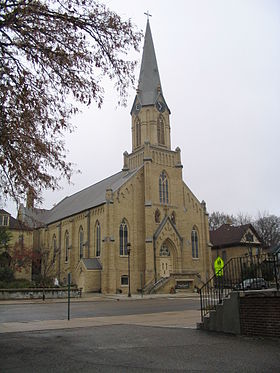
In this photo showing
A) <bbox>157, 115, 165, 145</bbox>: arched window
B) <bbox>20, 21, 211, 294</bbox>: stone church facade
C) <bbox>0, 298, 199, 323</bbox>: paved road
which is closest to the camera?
<bbox>0, 298, 199, 323</bbox>: paved road

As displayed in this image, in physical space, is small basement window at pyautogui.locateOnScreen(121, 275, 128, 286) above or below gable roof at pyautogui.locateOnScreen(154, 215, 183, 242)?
below

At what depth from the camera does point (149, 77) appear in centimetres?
5316

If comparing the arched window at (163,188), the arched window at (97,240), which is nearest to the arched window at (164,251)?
the arched window at (163,188)

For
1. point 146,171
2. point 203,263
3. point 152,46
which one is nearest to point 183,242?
point 203,263

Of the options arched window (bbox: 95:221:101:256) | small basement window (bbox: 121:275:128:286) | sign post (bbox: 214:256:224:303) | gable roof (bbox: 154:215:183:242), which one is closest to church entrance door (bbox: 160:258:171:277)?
gable roof (bbox: 154:215:183:242)

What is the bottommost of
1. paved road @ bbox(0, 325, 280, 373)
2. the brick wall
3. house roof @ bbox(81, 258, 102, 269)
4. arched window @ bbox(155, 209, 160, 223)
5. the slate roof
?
paved road @ bbox(0, 325, 280, 373)

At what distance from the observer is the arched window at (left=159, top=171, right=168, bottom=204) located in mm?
47750

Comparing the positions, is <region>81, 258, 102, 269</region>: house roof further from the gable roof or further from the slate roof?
the slate roof

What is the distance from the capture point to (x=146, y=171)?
154 ft

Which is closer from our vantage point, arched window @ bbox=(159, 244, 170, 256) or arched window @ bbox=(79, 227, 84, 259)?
arched window @ bbox=(159, 244, 170, 256)

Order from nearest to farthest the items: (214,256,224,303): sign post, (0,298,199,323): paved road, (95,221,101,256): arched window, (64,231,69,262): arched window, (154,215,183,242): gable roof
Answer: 1. (214,256,224,303): sign post
2. (0,298,199,323): paved road
3. (154,215,183,242): gable roof
4. (95,221,101,256): arched window
5. (64,231,69,262): arched window

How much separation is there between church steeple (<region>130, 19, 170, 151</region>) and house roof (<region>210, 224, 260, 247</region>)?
62.8 ft

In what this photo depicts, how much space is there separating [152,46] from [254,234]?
32.3 metres

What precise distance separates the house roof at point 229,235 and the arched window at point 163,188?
17.1 m
